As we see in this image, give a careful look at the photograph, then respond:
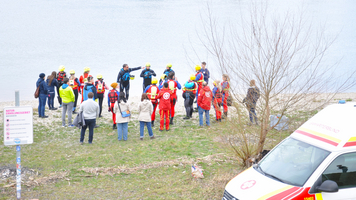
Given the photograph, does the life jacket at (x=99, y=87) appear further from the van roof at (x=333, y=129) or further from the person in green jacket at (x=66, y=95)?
the van roof at (x=333, y=129)

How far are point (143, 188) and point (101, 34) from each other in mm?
38197

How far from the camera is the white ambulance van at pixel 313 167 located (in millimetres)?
4262

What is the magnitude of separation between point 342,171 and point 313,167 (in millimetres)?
375

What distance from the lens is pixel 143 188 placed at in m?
6.51

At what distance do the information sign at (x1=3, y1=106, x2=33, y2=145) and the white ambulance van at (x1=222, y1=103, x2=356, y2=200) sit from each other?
3.84m

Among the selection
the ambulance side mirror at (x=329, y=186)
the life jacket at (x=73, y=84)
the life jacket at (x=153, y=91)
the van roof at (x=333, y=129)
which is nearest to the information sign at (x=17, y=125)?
the van roof at (x=333, y=129)

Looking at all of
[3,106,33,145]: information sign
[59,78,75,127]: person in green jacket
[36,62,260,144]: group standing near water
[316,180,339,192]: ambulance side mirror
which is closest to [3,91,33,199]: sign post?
[3,106,33,145]: information sign

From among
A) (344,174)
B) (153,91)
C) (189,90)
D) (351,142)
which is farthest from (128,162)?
(351,142)

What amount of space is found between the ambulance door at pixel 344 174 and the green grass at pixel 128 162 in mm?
2414

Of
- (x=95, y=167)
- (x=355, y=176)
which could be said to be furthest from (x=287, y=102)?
(x=95, y=167)

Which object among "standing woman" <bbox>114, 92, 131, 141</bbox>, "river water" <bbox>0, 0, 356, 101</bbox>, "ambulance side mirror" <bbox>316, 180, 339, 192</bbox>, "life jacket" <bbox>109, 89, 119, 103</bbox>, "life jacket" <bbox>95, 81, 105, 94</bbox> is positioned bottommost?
"ambulance side mirror" <bbox>316, 180, 339, 192</bbox>

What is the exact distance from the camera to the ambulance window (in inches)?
171

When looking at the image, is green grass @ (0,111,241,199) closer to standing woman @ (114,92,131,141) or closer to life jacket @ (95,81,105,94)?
standing woman @ (114,92,131,141)

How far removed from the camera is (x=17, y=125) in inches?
→ 230
